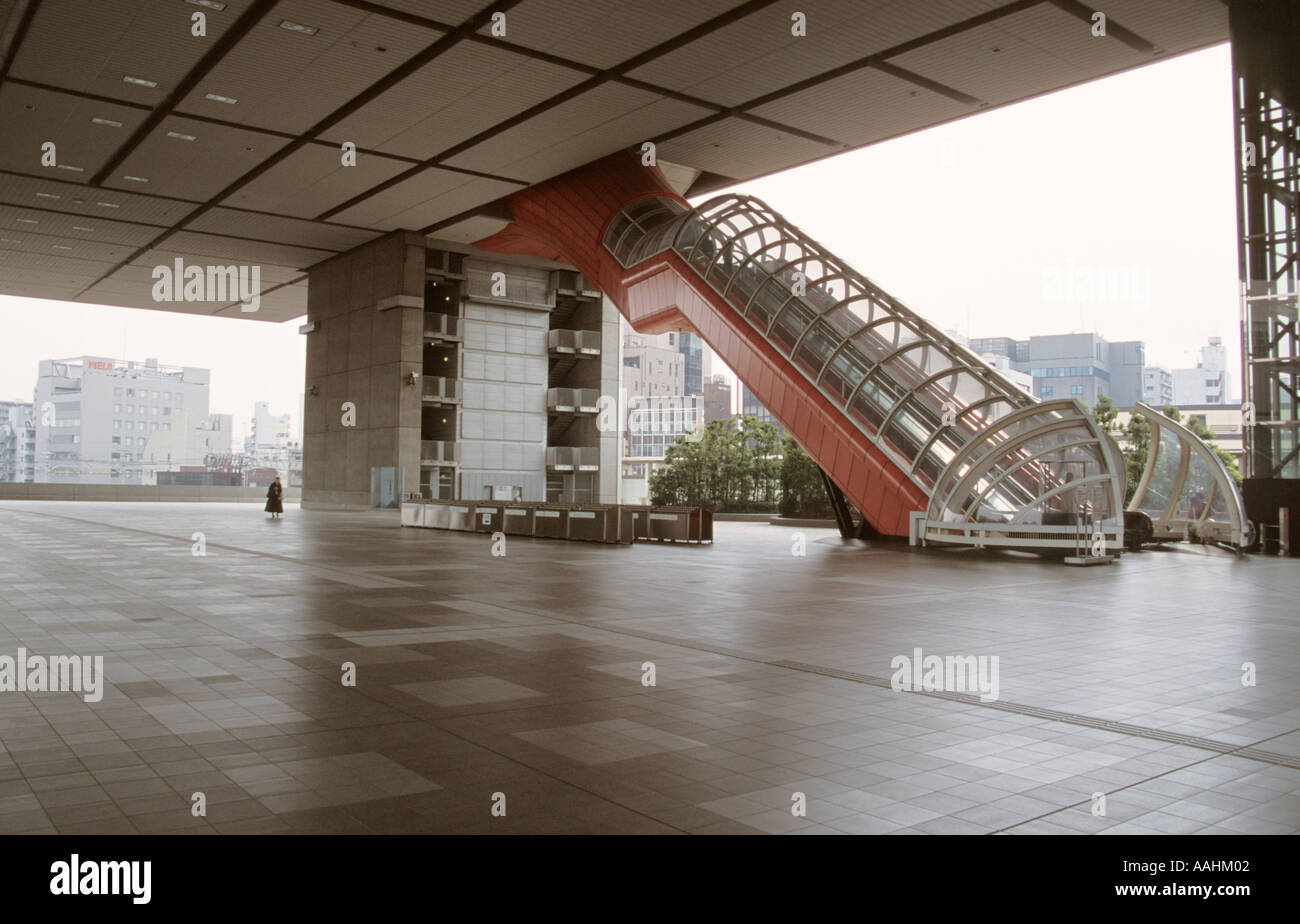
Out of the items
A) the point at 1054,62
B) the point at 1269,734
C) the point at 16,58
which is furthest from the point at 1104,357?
the point at 1269,734

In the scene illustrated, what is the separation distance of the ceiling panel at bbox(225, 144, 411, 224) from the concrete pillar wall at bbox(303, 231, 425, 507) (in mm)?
3999

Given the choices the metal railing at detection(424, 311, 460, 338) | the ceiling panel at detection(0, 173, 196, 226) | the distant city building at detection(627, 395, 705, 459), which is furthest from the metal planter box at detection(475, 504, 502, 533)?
the distant city building at detection(627, 395, 705, 459)

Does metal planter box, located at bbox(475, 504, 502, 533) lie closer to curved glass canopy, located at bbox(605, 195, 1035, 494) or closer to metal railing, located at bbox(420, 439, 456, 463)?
curved glass canopy, located at bbox(605, 195, 1035, 494)

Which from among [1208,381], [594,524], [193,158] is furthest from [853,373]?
[1208,381]

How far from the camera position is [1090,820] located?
151 inches

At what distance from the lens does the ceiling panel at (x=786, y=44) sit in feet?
63.2

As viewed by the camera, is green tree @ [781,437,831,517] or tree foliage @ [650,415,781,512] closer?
green tree @ [781,437,831,517]

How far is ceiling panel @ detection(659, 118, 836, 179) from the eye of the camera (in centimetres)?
2645

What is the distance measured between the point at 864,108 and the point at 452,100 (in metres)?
10.1

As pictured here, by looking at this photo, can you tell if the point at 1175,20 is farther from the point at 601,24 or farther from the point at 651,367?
the point at 651,367

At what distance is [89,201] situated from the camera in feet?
104

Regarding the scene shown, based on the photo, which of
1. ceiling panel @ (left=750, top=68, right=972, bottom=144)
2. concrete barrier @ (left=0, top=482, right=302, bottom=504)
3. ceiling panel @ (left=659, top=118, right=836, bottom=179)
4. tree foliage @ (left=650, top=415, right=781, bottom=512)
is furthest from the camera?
concrete barrier @ (left=0, top=482, right=302, bottom=504)

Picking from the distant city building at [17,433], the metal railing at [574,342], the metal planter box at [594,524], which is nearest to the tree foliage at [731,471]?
the metal railing at [574,342]

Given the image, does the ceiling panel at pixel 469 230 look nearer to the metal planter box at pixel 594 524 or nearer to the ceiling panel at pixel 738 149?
the ceiling panel at pixel 738 149
